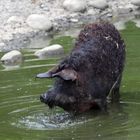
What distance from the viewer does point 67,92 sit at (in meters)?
9.66

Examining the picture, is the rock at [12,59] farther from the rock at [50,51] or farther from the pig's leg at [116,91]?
the pig's leg at [116,91]

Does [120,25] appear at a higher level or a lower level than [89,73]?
lower

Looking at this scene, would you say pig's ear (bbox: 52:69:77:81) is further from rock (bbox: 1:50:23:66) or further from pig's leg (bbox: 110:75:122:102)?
rock (bbox: 1:50:23:66)

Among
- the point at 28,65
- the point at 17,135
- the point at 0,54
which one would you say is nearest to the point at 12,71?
the point at 28,65

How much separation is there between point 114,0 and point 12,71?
797cm

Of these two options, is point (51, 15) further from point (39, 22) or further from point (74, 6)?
point (39, 22)

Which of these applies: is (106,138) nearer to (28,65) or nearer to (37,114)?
(37,114)

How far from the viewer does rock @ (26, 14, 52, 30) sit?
17.8 m

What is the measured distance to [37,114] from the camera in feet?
33.7

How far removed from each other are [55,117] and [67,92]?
25.1 inches

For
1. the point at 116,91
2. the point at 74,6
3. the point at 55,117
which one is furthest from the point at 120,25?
the point at 55,117

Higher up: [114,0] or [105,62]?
[105,62]

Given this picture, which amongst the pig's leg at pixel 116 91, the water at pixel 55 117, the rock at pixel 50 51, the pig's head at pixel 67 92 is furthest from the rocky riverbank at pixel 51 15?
the pig's head at pixel 67 92

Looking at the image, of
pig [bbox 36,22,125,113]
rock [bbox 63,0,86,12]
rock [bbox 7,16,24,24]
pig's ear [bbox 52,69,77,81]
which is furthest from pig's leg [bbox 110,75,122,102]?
rock [bbox 63,0,86,12]
